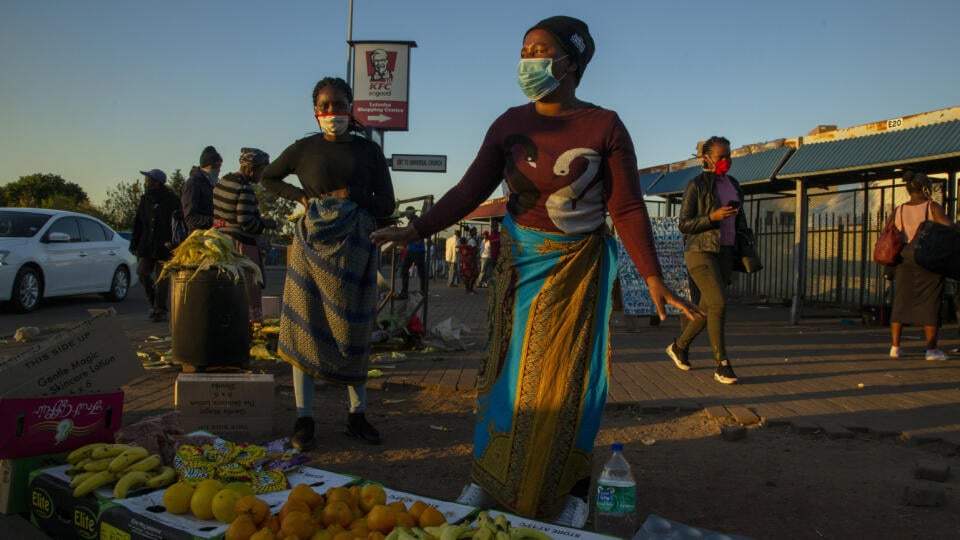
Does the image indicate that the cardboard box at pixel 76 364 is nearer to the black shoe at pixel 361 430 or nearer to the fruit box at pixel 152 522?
the fruit box at pixel 152 522

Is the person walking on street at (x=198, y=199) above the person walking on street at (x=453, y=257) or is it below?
above

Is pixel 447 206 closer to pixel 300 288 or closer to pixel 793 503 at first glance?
pixel 300 288

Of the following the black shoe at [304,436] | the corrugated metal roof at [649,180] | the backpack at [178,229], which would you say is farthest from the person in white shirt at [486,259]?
the black shoe at [304,436]

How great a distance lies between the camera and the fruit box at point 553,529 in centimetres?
256

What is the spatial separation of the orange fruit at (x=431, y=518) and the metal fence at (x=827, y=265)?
11.6 meters

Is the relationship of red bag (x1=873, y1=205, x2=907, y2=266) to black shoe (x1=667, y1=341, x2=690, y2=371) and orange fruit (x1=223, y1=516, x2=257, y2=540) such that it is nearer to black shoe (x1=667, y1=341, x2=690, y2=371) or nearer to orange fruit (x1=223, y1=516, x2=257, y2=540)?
black shoe (x1=667, y1=341, x2=690, y2=371)

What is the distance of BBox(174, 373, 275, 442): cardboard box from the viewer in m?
4.60

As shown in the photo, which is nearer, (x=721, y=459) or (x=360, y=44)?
(x=721, y=459)

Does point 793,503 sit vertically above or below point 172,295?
below

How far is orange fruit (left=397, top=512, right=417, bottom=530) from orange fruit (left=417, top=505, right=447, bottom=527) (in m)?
0.02

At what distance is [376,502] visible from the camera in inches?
108

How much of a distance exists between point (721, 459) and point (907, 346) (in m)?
6.20

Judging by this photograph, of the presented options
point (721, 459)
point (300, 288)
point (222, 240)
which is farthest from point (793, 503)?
point (222, 240)

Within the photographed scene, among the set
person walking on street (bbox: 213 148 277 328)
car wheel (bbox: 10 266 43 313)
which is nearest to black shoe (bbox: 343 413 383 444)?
person walking on street (bbox: 213 148 277 328)
